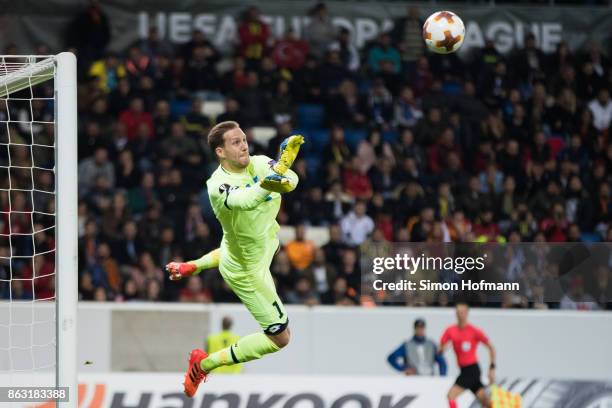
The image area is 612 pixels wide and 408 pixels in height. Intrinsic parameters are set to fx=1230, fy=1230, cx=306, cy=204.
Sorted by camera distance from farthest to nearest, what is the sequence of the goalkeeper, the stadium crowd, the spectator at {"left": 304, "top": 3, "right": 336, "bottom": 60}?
the spectator at {"left": 304, "top": 3, "right": 336, "bottom": 60}, the stadium crowd, the goalkeeper

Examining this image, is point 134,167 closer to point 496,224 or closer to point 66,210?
point 496,224

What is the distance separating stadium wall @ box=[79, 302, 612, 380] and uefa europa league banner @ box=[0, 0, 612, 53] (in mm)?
6508

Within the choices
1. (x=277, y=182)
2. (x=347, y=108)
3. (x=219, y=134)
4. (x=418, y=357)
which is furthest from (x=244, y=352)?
(x=347, y=108)

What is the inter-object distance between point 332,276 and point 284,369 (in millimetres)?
1603

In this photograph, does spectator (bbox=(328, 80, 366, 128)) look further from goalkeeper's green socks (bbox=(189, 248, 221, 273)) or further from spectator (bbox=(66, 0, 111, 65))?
goalkeeper's green socks (bbox=(189, 248, 221, 273))

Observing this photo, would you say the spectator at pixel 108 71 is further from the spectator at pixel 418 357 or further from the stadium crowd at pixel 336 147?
the spectator at pixel 418 357

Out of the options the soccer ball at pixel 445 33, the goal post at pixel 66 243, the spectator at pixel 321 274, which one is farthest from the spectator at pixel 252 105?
the goal post at pixel 66 243

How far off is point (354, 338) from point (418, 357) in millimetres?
717

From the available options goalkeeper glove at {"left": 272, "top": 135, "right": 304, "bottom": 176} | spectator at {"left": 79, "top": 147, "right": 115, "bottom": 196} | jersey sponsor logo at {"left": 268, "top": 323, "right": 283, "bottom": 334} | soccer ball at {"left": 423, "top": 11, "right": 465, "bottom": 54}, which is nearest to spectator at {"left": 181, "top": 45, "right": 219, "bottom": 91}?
spectator at {"left": 79, "top": 147, "right": 115, "bottom": 196}

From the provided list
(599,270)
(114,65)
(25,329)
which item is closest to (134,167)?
(114,65)

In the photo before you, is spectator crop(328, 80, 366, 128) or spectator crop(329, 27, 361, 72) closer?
spectator crop(328, 80, 366, 128)

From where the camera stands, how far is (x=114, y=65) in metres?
17.1

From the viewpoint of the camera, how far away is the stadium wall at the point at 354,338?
13133 millimetres

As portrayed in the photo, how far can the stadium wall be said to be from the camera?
43.1 ft
